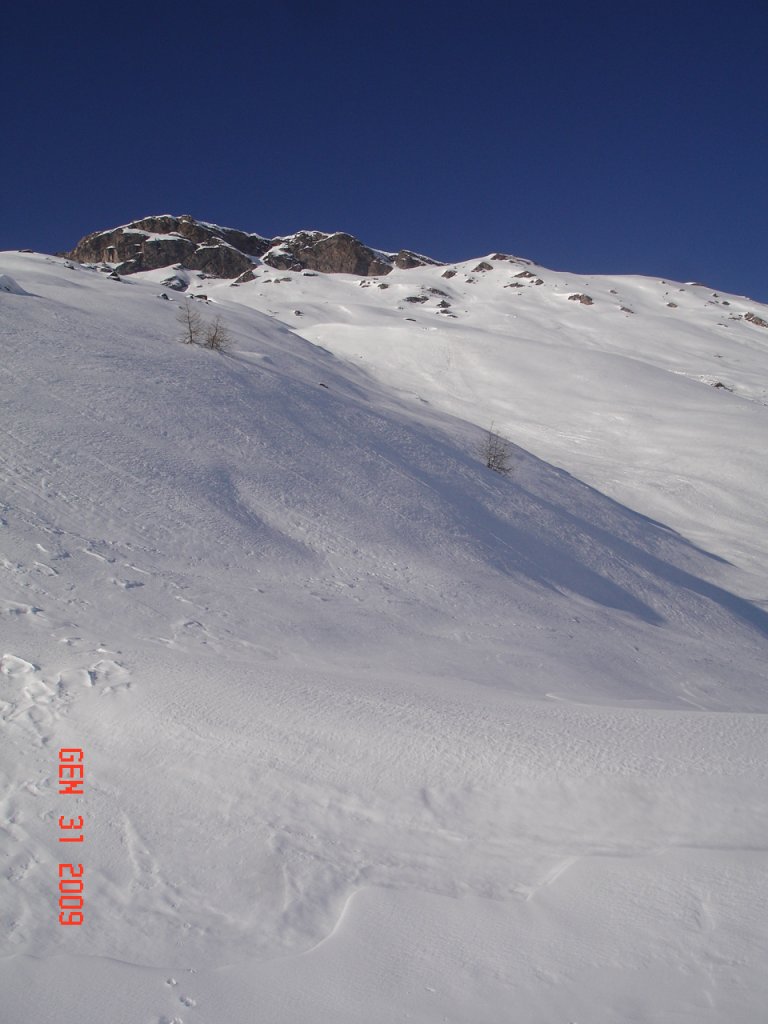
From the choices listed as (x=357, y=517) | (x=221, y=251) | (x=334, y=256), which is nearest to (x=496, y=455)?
(x=357, y=517)

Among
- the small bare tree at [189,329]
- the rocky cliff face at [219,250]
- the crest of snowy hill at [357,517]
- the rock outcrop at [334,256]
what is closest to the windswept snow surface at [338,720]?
the crest of snowy hill at [357,517]

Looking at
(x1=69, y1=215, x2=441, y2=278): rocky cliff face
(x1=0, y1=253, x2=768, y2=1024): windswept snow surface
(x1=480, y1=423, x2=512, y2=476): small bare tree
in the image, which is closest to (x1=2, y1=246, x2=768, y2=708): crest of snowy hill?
(x1=0, y1=253, x2=768, y2=1024): windswept snow surface

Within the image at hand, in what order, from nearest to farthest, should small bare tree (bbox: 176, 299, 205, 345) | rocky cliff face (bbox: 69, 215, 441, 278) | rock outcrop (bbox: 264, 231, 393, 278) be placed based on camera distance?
small bare tree (bbox: 176, 299, 205, 345), rocky cliff face (bbox: 69, 215, 441, 278), rock outcrop (bbox: 264, 231, 393, 278)

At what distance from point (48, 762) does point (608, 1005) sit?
3.06 m

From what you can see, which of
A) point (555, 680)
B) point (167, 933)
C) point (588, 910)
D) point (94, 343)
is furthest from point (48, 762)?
point (94, 343)

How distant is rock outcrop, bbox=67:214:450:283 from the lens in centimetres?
A: 9025

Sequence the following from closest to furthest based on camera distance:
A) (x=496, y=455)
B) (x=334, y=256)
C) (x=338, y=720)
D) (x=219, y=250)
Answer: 1. (x=338, y=720)
2. (x=496, y=455)
3. (x=219, y=250)
4. (x=334, y=256)

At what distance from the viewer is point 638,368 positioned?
38.7 m

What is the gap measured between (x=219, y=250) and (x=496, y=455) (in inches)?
3336

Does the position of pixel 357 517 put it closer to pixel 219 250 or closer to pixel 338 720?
pixel 338 720

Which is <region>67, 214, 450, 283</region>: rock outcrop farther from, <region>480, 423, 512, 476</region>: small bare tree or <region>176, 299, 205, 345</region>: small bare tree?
<region>480, 423, 512, 476</region>: small bare tree

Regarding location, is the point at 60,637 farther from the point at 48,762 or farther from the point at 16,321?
the point at 16,321

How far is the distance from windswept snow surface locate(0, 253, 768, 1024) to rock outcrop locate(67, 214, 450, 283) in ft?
257

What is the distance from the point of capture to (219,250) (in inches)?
3553
